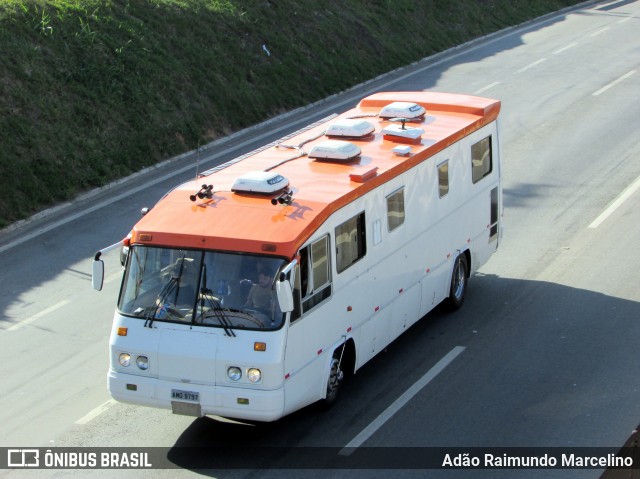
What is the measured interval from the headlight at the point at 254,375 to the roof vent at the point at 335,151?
3691 millimetres

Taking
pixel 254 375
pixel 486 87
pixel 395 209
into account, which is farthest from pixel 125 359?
pixel 486 87

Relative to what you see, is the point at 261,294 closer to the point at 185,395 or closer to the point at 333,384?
the point at 185,395

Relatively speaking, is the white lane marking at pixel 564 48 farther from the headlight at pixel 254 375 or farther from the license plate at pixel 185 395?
the license plate at pixel 185 395

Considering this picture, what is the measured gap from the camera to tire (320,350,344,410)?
41.6ft

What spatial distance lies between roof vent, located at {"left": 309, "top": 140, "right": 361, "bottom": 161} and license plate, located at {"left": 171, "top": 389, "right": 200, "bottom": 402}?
3998 mm

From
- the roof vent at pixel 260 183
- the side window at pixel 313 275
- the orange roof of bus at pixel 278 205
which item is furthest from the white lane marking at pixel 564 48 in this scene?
the side window at pixel 313 275

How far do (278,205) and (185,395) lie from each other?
236cm

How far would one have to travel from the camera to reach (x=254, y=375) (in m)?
11.2

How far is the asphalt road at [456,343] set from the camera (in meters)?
12.2

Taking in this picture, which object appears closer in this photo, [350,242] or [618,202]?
[350,242]

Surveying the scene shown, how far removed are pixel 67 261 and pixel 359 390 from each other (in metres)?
7.10

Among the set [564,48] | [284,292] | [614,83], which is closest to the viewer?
[284,292]

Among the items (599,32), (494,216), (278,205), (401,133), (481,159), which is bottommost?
(494,216)

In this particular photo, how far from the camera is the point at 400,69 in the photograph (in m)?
34.0
